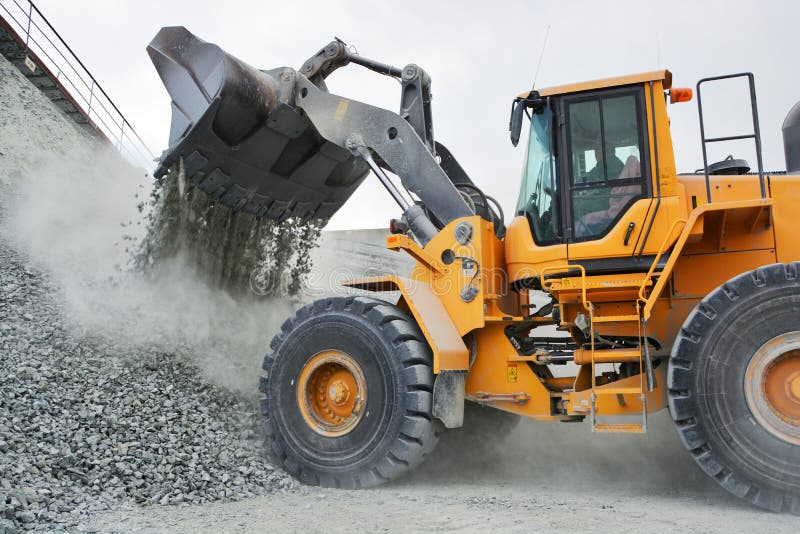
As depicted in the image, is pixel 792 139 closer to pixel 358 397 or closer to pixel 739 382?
pixel 739 382

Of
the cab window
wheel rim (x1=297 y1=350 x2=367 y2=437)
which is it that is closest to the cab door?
the cab window

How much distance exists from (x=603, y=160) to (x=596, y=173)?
0.11m

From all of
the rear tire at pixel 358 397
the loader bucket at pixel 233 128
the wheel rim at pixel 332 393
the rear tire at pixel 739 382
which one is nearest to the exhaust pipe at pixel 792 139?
the rear tire at pixel 739 382

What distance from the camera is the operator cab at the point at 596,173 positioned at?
539cm

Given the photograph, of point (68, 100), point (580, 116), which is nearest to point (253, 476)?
point (580, 116)

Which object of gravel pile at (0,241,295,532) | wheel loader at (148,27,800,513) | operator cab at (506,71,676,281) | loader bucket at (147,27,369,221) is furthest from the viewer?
loader bucket at (147,27,369,221)

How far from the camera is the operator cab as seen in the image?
539cm

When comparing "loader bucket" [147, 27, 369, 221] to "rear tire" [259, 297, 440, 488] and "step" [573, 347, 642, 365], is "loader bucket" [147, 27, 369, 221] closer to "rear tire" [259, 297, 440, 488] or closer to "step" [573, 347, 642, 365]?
"rear tire" [259, 297, 440, 488]

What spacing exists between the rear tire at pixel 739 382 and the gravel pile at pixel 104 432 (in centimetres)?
288

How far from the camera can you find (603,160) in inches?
218

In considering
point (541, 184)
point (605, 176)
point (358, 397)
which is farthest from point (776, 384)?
point (358, 397)

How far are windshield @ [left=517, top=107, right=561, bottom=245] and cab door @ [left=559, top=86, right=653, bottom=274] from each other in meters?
0.09

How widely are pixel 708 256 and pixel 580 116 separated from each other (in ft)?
4.56

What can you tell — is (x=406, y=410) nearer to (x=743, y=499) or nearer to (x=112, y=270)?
(x=743, y=499)
